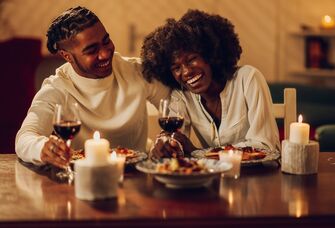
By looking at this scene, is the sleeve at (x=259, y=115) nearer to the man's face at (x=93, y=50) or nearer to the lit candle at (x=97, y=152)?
the man's face at (x=93, y=50)

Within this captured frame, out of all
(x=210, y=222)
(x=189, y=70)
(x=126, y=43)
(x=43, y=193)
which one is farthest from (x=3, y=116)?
(x=210, y=222)

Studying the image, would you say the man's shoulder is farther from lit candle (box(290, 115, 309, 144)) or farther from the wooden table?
lit candle (box(290, 115, 309, 144))

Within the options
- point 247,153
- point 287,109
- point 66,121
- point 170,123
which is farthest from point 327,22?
point 66,121

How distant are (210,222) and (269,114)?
88 cm

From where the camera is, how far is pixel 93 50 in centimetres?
220

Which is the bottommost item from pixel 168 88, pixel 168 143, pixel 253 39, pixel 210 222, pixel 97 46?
pixel 210 222

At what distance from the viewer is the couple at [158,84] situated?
219 cm

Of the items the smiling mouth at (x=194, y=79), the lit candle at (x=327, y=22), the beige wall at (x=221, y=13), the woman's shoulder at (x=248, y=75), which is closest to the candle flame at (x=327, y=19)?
the lit candle at (x=327, y=22)

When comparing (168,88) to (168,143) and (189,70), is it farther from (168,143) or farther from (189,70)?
(168,143)

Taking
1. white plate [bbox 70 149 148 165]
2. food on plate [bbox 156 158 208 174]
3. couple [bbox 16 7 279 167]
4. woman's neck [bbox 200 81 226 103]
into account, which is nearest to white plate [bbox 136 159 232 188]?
food on plate [bbox 156 158 208 174]

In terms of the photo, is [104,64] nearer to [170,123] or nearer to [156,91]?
[156,91]

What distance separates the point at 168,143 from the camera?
191cm

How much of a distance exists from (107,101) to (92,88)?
0.08 meters

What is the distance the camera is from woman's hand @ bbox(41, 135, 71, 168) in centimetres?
173
